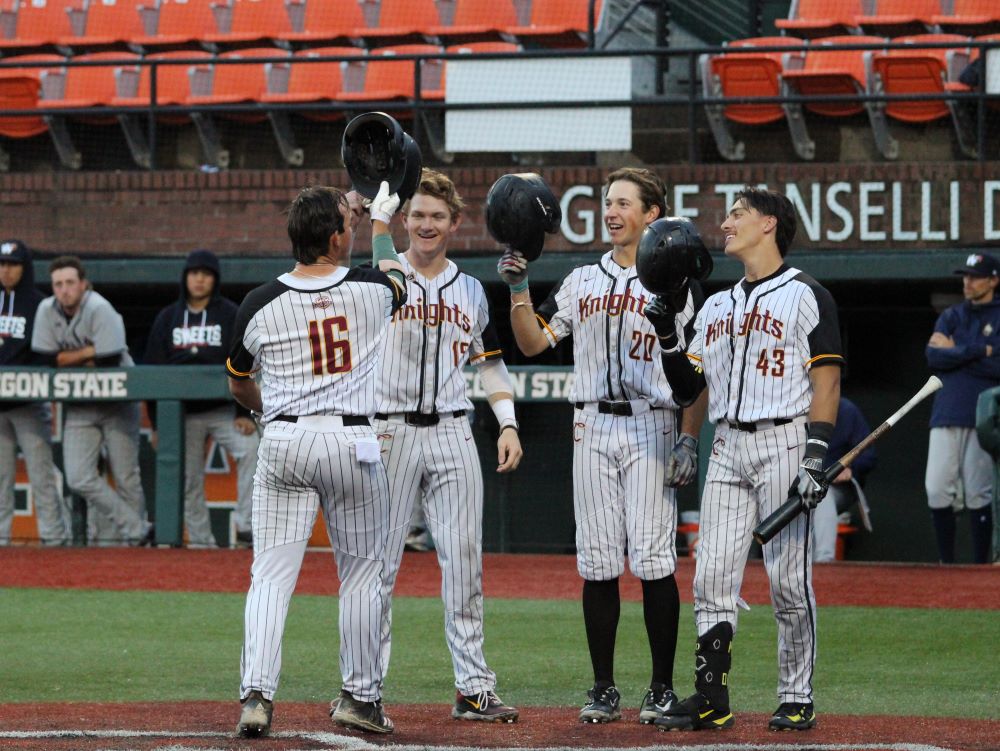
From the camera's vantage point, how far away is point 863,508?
419 inches

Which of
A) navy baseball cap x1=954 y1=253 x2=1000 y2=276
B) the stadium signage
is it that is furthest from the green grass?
the stadium signage

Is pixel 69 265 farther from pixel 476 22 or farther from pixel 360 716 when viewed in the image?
pixel 360 716

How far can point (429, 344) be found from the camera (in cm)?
565

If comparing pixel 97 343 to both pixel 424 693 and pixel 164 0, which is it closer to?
pixel 164 0

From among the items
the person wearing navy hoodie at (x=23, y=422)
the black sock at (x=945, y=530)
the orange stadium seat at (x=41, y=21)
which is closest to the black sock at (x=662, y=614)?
the black sock at (x=945, y=530)

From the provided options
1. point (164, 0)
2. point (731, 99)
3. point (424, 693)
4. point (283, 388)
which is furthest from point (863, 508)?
point (164, 0)

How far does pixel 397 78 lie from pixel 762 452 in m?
8.66

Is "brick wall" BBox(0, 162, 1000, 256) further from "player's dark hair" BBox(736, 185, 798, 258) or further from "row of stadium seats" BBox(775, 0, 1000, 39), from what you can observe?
"player's dark hair" BBox(736, 185, 798, 258)

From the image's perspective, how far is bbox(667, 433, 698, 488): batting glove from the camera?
5.38m

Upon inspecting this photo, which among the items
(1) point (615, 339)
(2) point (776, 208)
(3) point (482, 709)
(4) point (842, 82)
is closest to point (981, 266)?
(4) point (842, 82)

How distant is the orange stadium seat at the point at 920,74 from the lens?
466 inches

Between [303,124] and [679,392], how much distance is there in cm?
876

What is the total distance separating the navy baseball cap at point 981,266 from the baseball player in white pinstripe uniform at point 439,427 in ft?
18.2

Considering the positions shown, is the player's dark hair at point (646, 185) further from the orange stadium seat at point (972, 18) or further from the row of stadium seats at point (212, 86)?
the orange stadium seat at point (972, 18)
